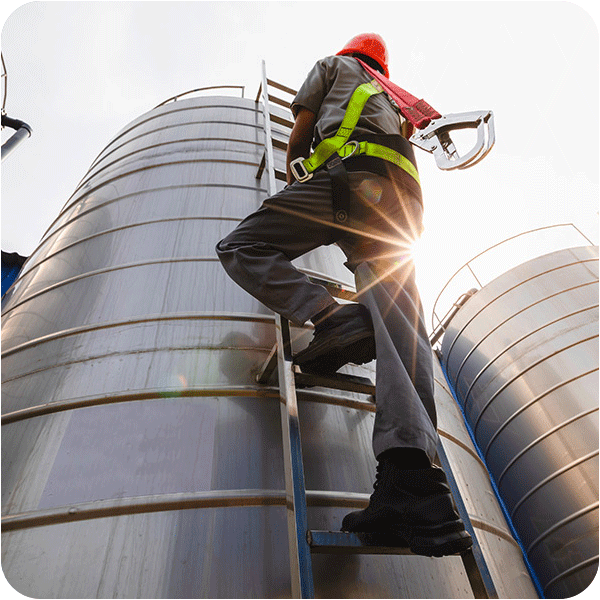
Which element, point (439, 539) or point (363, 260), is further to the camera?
point (363, 260)

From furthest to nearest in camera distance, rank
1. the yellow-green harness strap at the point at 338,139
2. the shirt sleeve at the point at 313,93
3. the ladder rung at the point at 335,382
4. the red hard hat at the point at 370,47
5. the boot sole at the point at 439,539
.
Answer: the red hard hat at the point at 370,47 → the shirt sleeve at the point at 313,93 → the yellow-green harness strap at the point at 338,139 → the ladder rung at the point at 335,382 → the boot sole at the point at 439,539

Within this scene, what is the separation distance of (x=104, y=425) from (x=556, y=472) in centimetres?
399

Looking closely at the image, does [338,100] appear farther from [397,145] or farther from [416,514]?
[416,514]

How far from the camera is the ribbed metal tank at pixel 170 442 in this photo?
1.50 meters

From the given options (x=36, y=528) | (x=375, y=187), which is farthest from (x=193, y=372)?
(x=375, y=187)

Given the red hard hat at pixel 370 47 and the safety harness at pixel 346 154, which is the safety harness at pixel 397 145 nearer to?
the safety harness at pixel 346 154

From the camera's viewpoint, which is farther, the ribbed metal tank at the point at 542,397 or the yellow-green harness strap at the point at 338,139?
the ribbed metal tank at the point at 542,397

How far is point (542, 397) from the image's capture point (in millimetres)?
4484

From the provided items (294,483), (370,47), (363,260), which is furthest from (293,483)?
(370,47)

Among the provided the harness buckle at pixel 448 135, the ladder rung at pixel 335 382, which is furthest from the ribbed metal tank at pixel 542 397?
the harness buckle at pixel 448 135

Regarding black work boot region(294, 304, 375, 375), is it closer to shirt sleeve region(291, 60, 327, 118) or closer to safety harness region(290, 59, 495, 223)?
safety harness region(290, 59, 495, 223)

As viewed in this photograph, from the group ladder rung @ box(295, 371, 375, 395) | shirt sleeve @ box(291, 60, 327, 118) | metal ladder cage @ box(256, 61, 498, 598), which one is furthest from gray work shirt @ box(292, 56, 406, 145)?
ladder rung @ box(295, 371, 375, 395)

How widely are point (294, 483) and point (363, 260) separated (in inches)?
39.0

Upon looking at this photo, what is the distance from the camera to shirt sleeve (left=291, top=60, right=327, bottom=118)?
89.8 inches
